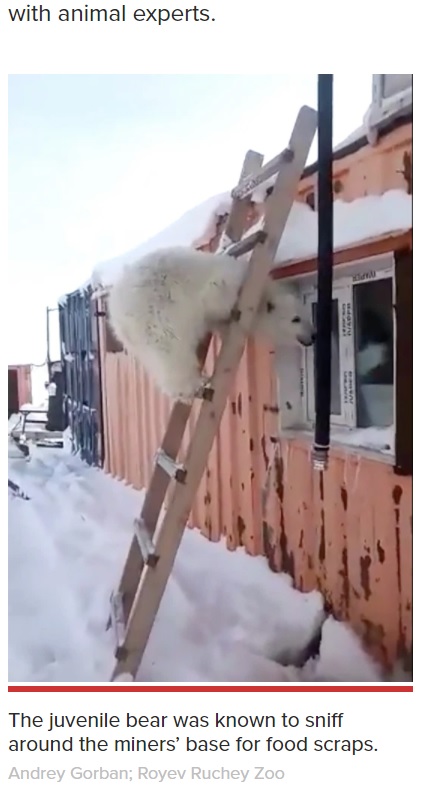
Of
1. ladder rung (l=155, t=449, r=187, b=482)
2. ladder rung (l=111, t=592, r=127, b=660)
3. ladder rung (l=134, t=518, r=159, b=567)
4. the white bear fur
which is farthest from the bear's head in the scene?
ladder rung (l=111, t=592, r=127, b=660)

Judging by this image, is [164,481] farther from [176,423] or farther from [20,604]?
[20,604]

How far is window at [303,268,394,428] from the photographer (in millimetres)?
934

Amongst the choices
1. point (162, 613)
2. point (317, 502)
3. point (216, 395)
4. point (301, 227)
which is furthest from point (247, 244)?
point (162, 613)

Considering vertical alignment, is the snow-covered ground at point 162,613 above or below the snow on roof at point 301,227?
below

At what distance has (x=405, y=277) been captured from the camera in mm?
845

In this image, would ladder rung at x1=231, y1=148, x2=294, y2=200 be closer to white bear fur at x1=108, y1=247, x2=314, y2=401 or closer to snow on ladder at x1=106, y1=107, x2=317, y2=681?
snow on ladder at x1=106, y1=107, x2=317, y2=681

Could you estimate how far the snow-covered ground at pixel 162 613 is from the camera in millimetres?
955

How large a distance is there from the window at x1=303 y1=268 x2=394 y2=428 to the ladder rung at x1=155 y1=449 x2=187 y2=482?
10.7 inches

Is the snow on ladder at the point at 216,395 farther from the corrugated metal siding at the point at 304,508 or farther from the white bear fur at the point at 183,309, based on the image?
the corrugated metal siding at the point at 304,508

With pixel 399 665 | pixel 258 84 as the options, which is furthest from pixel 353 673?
pixel 258 84
